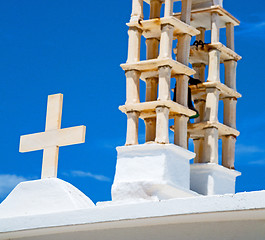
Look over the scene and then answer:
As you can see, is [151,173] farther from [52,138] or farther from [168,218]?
[168,218]

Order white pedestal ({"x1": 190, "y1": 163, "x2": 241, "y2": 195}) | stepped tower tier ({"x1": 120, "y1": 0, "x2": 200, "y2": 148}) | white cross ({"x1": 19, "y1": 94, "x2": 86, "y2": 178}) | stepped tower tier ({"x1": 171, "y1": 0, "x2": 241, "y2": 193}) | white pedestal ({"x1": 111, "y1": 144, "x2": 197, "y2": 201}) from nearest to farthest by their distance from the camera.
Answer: white cross ({"x1": 19, "y1": 94, "x2": 86, "y2": 178})
white pedestal ({"x1": 111, "y1": 144, "x2": 197, "y2": 201})
stepped tower tier ({"x1": 120, "y1": 0, "x2": 200, "y2": 148})
white pedestal ({"x1": 190, "y1": 163, "x2": 241, "y2": 195})
stepped tower tier ({"x1": 171, "y1": 0, "x2": 241, "y2": 193})

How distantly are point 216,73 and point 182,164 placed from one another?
1.81 metres

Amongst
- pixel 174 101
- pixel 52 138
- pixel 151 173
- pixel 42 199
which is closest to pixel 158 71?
pixel 174 101

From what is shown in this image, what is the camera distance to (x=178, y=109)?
38.1 ft

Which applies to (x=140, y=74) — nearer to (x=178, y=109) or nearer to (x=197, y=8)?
(x=178, y=109)

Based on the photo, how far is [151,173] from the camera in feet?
36.6

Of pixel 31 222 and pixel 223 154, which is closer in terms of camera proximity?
pixel 31 222

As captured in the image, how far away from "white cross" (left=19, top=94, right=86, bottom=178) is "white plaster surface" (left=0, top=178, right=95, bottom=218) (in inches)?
6.4

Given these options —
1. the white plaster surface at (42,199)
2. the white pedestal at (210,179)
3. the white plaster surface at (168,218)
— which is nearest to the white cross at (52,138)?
the white plaster surface at (42,199)

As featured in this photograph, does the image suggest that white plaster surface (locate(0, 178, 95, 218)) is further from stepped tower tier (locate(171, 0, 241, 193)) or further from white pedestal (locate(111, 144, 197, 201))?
stepped tower tier (locate(171, 0, 241, 193))

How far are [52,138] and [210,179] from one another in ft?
9.00

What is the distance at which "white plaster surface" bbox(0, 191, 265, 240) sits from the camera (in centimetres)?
757

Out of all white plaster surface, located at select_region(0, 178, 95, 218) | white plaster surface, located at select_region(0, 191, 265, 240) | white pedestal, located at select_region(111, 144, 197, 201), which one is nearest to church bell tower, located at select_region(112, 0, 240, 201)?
white pedestal, located at select_region(111, 144, 197, 201)

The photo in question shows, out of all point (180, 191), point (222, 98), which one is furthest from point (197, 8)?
point (180, 191)
